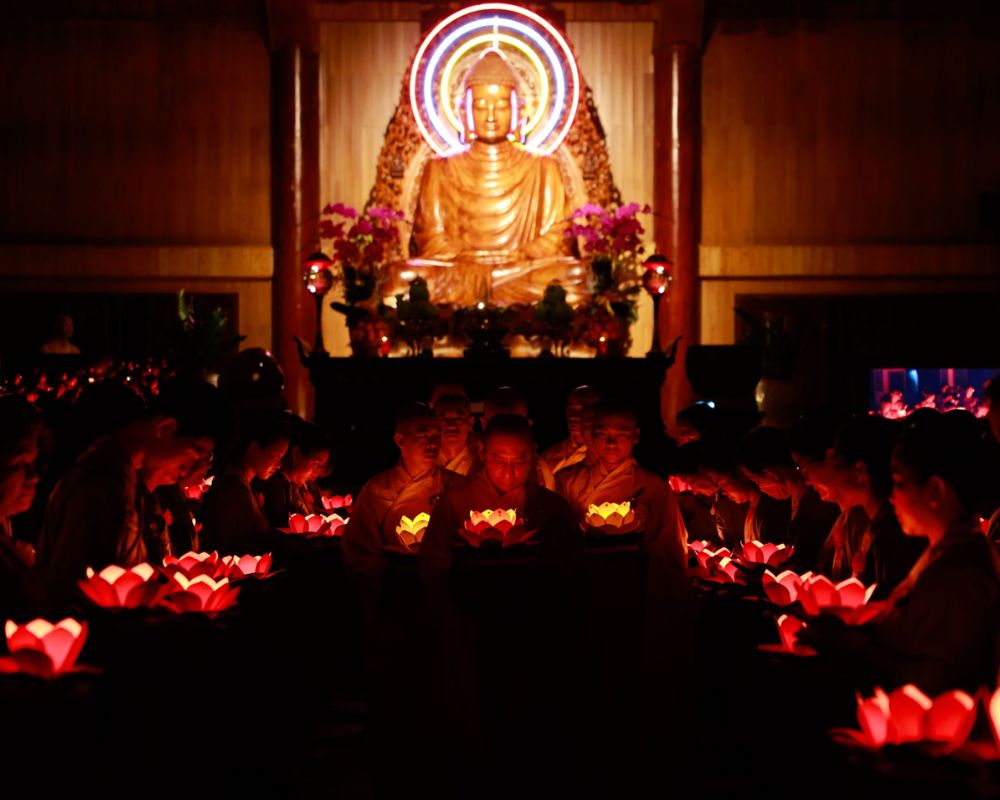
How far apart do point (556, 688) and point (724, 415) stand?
5432 millimetres

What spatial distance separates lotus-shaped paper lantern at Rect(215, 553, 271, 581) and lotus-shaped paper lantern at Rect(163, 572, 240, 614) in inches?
13.7

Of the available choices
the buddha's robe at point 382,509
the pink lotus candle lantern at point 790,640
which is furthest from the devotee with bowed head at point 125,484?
the pink lotus candle lantern at point 790,640

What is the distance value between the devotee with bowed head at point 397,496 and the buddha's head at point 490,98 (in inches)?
269

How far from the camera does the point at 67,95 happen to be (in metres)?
11.4

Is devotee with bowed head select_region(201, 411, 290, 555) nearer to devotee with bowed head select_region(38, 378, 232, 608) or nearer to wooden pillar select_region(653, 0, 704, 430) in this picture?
devotee with bowed head select_region(38, 378, 232, 608)

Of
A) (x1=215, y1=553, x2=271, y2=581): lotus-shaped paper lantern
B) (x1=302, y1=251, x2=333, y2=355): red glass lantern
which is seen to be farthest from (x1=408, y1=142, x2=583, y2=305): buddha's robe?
(x1=215, y1=553, x2=271, y2=581): lotus-shaped paper lantern

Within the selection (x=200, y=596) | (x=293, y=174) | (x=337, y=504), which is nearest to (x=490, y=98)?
(x=293, y=174)

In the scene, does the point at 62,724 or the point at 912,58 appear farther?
the point at 912,58

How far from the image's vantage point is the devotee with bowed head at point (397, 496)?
4.48 m

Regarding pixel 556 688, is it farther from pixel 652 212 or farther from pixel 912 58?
pixel 912 58

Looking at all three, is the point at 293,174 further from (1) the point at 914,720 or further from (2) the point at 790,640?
(1) the point at 914,720

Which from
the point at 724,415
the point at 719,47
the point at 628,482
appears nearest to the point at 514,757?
the point at 628,482

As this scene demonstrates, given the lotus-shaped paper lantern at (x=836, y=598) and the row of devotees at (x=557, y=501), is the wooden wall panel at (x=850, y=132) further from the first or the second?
the lotus-shaped paper lantern at (x=836, y=598)

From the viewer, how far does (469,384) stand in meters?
9.32
